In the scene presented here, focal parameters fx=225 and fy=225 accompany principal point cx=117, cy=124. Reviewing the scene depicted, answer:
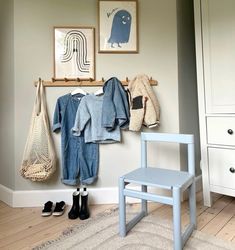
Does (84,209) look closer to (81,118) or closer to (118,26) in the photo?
(81,118)

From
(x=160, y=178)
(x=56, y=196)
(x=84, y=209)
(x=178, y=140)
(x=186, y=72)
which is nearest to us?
(x=160, y=178)

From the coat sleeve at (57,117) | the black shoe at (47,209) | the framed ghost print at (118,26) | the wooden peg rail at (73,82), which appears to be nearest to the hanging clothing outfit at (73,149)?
the coat sleeve at (57,117)

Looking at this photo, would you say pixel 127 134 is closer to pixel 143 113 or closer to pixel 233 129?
pixel 143 113

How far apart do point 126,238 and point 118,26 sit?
5.29ft

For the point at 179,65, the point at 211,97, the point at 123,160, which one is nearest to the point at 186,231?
the point at 123,160

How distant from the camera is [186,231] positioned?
141 centimetres

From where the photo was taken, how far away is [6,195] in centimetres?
197

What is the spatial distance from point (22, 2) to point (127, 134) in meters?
1.41

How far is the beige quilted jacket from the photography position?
5.84ft

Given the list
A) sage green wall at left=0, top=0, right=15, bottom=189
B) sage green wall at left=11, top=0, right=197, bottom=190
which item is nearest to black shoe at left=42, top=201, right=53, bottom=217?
sage green wall at left=11, top=0, right=197, bottom=190

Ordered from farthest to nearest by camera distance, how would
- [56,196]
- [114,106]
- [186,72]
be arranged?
[186,72] → [56,196] → [114,106]

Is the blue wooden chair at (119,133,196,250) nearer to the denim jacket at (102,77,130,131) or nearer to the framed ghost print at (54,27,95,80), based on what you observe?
the denim jacket at (102,77,130,131)

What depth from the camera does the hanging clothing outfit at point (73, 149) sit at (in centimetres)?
189

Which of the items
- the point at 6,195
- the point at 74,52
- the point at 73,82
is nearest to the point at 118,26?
the point at 74,52
